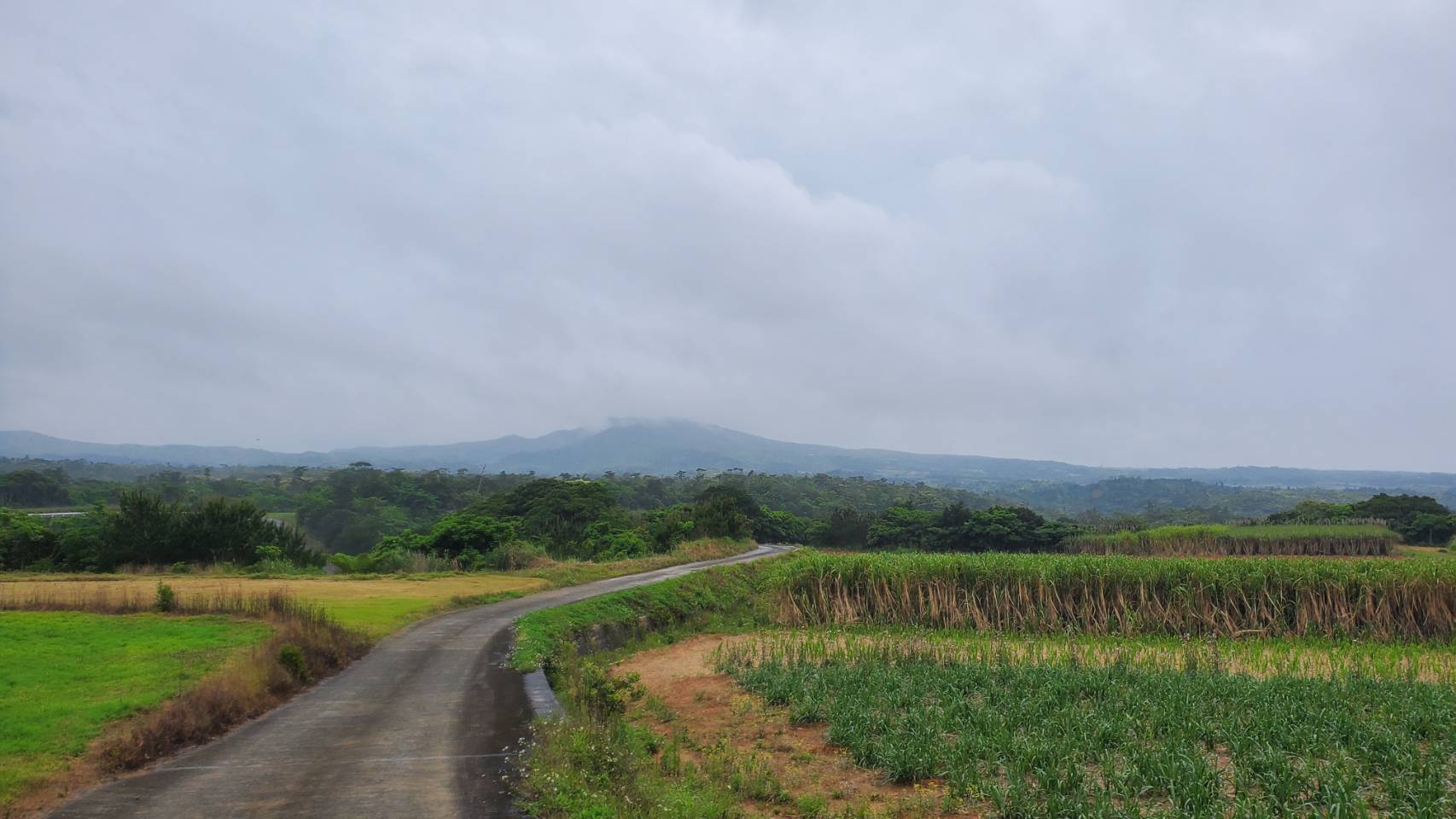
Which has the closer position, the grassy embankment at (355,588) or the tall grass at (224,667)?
the tall grass at (224,667)

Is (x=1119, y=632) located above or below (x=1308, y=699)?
below

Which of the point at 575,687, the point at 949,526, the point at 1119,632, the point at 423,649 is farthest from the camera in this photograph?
the point at 949,526

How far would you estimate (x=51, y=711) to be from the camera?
39.4ft

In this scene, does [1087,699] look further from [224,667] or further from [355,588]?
[355,588]

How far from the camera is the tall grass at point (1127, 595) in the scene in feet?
74.9

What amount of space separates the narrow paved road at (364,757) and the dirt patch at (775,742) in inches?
123

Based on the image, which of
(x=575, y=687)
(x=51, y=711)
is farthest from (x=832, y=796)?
(x=51, y=711)

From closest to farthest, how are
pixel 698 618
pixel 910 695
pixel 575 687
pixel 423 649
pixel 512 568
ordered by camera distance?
pixel 910 695 → pixel 575 687 → pixel 423 649 → pixel 698 618 → pixel 512 568

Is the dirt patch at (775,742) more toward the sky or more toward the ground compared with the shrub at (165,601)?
more toward the ground

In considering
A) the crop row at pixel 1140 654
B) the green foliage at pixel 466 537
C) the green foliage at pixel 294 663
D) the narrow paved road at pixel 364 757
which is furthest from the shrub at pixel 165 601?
the green foliage at pixel 466 537

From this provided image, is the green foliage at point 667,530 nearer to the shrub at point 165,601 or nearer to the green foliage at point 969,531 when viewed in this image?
the green foliage at point 969,531

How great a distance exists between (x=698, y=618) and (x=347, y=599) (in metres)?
13.9

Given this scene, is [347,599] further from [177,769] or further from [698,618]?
[177,769]

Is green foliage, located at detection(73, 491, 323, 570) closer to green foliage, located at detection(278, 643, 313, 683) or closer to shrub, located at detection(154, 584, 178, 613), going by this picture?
shrub, located at detection(154, 584, 178, 613)
